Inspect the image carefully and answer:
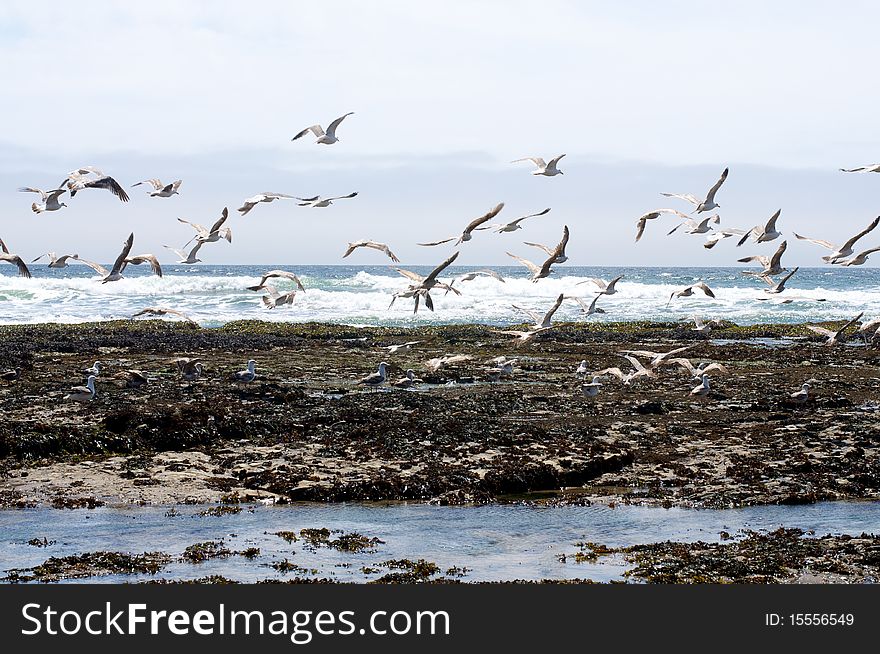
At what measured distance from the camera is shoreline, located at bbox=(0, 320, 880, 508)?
47.9 ft

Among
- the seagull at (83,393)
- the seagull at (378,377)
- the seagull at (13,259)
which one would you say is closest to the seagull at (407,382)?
the seagull at (378,377)

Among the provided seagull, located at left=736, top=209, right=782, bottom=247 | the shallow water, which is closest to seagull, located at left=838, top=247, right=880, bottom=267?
seagull, located at left=736, top=209, right=782, bottom=247

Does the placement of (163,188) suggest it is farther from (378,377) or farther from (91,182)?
(378,377)

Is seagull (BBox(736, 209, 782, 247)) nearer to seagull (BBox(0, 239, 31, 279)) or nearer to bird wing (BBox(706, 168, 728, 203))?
bird wing (BBox(706, 168, 728, 203))

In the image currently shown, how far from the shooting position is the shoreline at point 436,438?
47.9 feet

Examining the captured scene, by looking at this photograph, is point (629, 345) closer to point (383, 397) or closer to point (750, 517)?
point (383, 397)

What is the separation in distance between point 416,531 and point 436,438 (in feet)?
16.8

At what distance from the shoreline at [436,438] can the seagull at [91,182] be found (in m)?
3.99

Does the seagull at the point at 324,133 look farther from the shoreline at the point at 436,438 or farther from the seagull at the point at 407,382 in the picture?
the seagull at the point at 407,382

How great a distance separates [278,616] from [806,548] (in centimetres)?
637

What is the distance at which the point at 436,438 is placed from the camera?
699 inches

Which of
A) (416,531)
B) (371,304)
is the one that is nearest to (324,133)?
(416,531)

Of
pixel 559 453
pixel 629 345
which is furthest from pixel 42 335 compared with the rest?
pixel 559 453

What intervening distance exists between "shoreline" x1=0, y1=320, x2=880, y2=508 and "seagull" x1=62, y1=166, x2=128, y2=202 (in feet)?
13.1
